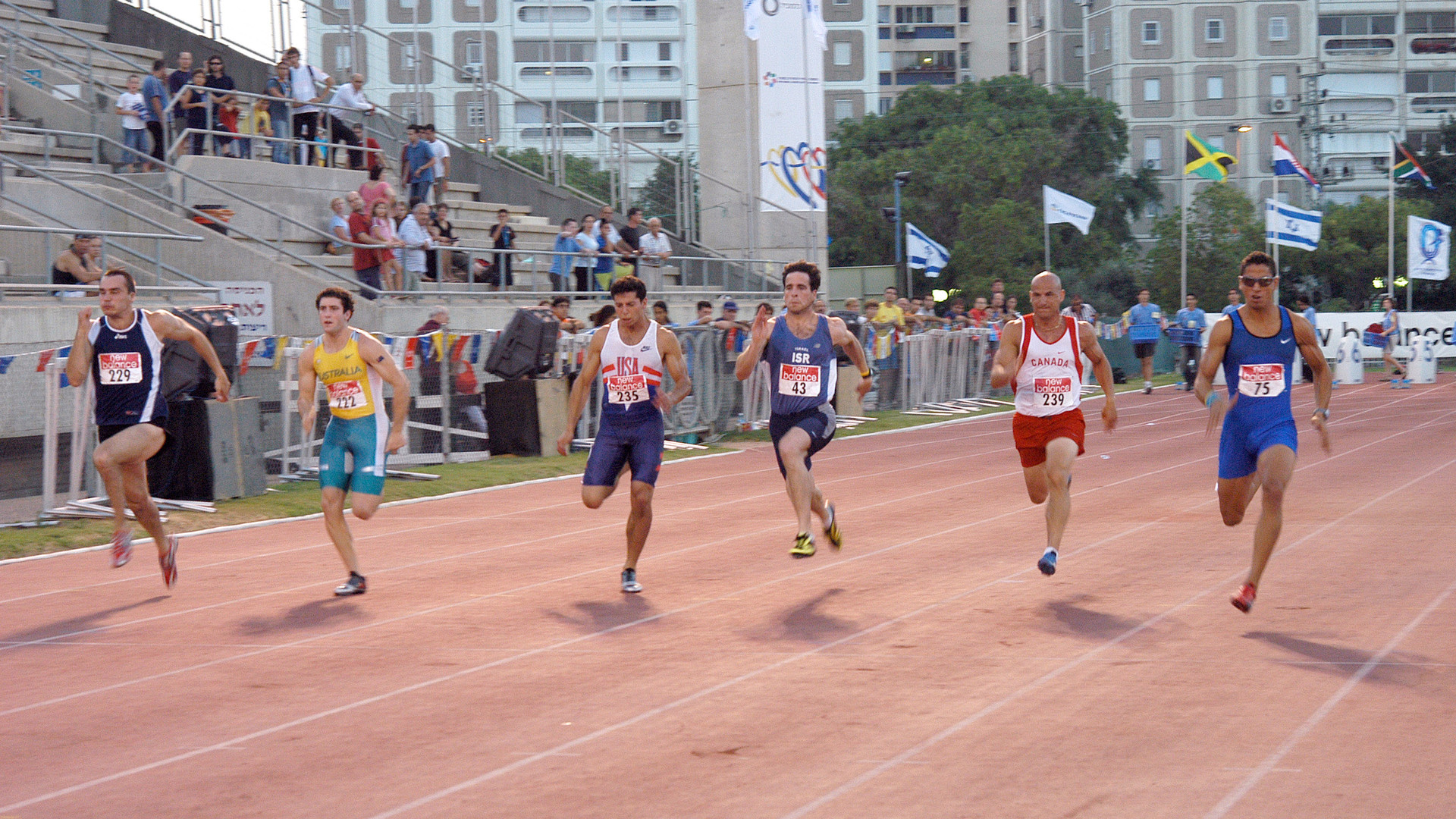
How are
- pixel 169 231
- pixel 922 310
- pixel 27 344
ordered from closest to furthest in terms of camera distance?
pixel 27 344, pixel 169 231, pixel 922 310

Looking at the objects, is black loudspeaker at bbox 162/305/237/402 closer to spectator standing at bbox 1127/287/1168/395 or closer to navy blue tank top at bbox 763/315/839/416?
navy blue tank top at bbox 763/315/839/416

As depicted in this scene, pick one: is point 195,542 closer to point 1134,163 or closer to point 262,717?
point 262,717

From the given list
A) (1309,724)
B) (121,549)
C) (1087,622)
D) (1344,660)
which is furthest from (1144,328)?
(1309,724)

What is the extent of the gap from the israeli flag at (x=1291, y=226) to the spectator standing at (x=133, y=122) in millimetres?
30105

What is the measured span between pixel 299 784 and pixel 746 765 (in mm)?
1600

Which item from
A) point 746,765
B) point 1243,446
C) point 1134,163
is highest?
point 1134,163

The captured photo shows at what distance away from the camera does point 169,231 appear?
2169 cm

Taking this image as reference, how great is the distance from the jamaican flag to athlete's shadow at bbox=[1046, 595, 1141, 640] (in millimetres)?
36934

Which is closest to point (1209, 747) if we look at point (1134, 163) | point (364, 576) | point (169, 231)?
point (364, 576)

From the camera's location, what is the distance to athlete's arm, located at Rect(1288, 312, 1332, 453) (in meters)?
8.66

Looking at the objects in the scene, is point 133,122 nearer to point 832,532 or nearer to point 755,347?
point 755,347

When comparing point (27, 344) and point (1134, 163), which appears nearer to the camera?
point (27, 344)

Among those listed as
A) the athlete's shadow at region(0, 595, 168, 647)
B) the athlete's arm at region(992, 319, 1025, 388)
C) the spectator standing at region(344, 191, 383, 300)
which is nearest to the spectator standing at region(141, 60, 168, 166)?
the spectator standing at region(344, 191, 383, 300)

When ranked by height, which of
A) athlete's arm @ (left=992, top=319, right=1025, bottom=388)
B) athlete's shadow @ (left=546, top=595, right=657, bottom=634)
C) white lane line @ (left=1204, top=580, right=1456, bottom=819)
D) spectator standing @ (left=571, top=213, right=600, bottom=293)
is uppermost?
spectator standing @ (left=571, top=213, right=600, bottom=293)
